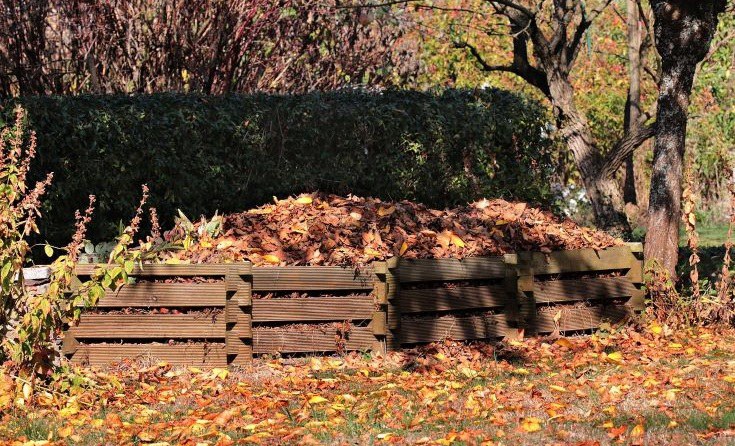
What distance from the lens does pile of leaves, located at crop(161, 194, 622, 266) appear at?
805 centimetres

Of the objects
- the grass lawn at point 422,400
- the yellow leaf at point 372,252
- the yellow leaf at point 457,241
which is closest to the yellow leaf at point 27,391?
the grass lawn at point 422,400

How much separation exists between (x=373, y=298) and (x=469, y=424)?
2313 millimetres

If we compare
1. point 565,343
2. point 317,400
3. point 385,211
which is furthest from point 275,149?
point 317,400

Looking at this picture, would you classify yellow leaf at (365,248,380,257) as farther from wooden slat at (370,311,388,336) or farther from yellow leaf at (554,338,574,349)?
yellow leaf at (554,338,574,349)

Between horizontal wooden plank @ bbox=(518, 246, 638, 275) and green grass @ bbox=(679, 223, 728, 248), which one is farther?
green grass @ bbox=(679, 223, 728, 248)

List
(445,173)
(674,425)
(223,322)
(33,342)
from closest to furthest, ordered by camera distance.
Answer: (674,425), (33,342), (223,322), (445,173)

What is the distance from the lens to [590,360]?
7.87 metres

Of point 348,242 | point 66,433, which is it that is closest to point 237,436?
point 66,433

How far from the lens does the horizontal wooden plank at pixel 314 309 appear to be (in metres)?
7.62

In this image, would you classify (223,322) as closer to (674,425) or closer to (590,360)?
(590,360)

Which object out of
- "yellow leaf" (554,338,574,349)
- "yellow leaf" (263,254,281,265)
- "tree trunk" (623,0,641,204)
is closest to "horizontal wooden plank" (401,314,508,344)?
"yellow leaf" (554,338,574,349)

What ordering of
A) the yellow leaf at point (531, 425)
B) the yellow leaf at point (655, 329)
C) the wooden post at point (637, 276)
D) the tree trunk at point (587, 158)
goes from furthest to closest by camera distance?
the tree trunk at point (587, 158), the wooden post at point (637, 276), the yellow leaf at point (655, 329), the yellow leaf at point (531, 425)

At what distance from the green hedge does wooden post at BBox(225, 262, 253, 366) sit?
2301mm

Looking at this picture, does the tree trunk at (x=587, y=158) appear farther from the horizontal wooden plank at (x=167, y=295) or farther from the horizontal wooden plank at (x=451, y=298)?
the horizontal wooden plank at (x=167, y=295)
